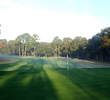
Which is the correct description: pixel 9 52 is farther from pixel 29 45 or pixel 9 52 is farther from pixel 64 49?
pixel 64 49

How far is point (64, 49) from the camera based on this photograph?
62.6 meters

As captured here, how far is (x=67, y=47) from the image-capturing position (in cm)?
6041

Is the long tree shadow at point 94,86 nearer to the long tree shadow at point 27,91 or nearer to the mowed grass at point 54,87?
the mowed grass at point 54,87

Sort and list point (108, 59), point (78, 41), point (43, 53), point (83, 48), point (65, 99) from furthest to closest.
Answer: point (43, 53) → point (78, 41) → point (83, 48) → point (108, 59) → point (65, 99)

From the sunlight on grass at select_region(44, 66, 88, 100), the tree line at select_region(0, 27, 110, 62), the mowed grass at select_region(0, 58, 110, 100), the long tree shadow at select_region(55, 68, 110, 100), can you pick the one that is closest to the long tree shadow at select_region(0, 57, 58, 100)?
the mowed grass at select_region(0, 58, 110, 100)

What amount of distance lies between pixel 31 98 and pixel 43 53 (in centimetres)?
6013

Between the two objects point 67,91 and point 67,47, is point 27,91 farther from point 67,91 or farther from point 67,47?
point 67,47

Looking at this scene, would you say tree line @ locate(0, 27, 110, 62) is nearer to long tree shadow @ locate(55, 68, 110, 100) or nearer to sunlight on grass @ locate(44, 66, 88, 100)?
long tree shadow @ locate(55, 68, 110, 100)

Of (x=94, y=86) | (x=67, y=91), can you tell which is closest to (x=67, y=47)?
(x=94, y=86)

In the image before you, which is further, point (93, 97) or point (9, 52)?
point (9, 52)

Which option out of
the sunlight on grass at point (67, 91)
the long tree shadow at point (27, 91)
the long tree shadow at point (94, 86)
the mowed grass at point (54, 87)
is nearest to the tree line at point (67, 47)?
the long tree shadow at point (94, 86)

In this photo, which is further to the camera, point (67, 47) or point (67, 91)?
point (67, 47)

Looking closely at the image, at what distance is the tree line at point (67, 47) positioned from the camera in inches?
1692

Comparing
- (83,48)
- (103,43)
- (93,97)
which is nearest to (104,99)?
(93,97)
